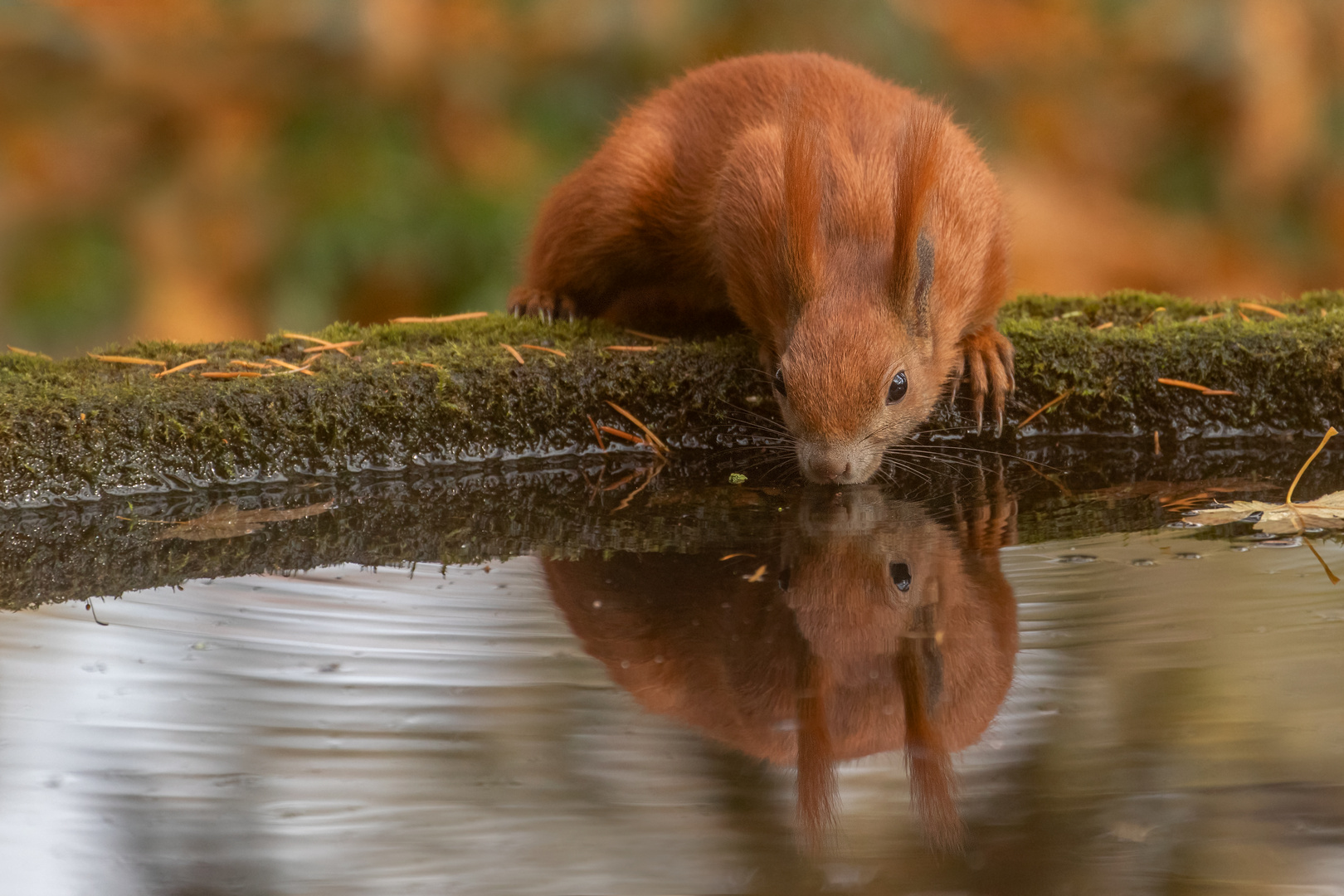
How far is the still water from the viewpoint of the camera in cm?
77

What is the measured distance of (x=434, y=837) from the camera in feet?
2.63

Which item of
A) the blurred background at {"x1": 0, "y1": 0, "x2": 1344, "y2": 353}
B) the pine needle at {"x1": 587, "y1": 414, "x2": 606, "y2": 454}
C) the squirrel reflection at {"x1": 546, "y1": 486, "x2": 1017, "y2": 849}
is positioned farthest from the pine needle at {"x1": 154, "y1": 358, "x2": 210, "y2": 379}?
the blurred background at {"x1": 0, "y1": 0, "x2": 1344, "y2": 353}

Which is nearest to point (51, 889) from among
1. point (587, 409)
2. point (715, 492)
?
point (715, 492)

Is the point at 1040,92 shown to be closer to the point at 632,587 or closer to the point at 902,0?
the point at 902,0

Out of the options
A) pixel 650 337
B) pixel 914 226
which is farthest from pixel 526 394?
pixel 914 226

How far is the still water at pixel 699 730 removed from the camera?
0.77 m

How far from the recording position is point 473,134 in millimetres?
4422

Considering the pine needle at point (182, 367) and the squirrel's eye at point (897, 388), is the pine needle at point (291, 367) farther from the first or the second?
the squirrel's eye at point (897, 388)

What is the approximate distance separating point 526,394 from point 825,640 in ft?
3.22

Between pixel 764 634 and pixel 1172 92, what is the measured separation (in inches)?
182

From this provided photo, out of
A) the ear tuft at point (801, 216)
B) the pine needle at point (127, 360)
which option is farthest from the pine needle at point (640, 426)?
the pine needle at point (127, 360)

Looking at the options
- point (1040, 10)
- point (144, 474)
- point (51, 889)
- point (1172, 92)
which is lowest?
point (51, 889)

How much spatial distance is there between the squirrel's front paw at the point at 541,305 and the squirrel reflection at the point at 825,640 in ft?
A: 3.63

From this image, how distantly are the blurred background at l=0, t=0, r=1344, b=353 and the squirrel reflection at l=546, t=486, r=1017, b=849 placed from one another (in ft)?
8.48
